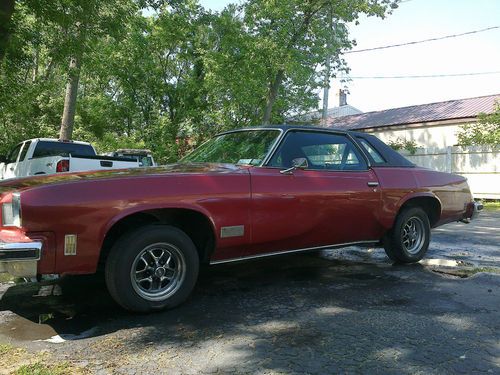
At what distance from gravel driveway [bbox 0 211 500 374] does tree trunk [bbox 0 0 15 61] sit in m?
5.30

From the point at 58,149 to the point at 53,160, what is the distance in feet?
8.02

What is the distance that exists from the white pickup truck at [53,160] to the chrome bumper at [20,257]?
6.15 meters

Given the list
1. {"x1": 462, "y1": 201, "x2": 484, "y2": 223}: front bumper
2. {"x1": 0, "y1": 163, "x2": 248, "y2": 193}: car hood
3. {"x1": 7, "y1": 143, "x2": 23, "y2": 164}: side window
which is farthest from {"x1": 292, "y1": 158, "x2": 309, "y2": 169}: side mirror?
{"x1": 7, "y1": 143, "x2": 23, "y2": 164}: side window

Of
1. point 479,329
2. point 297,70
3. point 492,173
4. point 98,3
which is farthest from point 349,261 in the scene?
point 297,70

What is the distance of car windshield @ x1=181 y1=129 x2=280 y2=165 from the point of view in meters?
4.68

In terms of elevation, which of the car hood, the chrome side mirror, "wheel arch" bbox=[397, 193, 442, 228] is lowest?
"wheel arch" bbox=[397, 193, 442, 228]

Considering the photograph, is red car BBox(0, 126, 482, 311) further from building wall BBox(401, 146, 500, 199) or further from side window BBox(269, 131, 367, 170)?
building wall BBox(401, 146, 500, 199)

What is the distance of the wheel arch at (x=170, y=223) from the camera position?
3.75 metres

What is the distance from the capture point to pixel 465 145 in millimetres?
18922

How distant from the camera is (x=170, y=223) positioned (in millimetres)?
4129

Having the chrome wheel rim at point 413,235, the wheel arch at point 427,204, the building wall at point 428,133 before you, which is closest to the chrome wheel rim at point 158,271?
the wheel arch at point 427,204

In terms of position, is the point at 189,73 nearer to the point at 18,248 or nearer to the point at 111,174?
the point at 111,174

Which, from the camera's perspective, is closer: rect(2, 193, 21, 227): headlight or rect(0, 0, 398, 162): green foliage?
rect(2, 193, 21, 227): headlight

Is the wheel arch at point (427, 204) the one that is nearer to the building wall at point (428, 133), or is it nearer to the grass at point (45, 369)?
the grass at point (45, 369)
